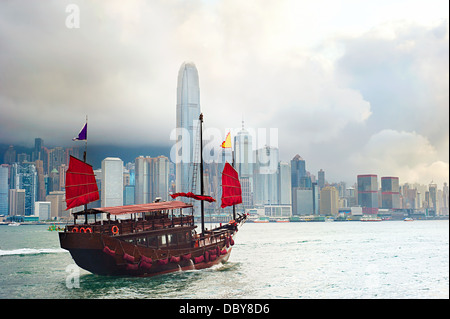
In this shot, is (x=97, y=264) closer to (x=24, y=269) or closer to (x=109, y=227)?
(x=109, y=227)

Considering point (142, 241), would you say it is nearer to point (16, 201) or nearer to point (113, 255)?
point (113, 255)

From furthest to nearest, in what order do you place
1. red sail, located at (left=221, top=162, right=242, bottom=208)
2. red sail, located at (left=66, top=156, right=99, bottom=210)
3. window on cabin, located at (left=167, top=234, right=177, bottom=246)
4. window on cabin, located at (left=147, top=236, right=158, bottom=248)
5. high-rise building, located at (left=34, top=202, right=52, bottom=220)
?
high-rise building, located at (left=34, top=202, right=52, bottom=220) < red sail, located at (left=221, top=162, right=242, bottom=208) < window on cabin, located at (left=167, top=234, right=177, bottom=246) < window on cabin, located at (left=147, top=236, right=158, bottom=248) < red sail, located at (left=66, top=156, right=99, bottom=210)

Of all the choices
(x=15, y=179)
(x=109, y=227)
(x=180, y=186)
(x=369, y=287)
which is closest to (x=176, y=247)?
(x=109, y=227)

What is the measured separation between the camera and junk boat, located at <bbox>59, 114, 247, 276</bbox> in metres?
13.1

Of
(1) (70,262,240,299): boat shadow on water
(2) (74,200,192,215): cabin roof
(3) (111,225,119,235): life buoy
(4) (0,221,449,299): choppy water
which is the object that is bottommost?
(4) (0,221,449,299): choppy water

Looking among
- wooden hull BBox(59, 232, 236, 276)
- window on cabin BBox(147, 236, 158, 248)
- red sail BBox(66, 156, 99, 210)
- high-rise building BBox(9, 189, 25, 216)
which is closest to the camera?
wooden hull BBox(59, 232, 236, 276)

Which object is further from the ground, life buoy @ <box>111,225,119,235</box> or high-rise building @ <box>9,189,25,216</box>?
high-rise building @ <box>9,189,25,216</box>

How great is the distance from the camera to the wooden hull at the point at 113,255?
42.7 ft

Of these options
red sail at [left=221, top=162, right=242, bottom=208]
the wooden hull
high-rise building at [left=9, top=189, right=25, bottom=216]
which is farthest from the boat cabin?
high-rise building at [left=9, top=189, right=25, bottom=216]

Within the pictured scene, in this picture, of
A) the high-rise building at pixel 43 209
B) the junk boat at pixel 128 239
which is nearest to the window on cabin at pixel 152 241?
the junk boat at pixel 128 239

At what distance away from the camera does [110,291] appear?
1236 cm

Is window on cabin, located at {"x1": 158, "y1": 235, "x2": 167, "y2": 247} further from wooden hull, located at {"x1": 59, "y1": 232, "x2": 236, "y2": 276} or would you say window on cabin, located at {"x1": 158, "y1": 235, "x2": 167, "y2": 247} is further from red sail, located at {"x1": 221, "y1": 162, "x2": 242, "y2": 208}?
red sail, located at {"x1": 221, "y1": 162, "x2": 242, "y2": 208}

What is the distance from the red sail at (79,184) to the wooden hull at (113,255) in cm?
121

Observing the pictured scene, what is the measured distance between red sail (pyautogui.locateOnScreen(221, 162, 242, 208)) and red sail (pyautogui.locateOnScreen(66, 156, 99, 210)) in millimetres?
5926
